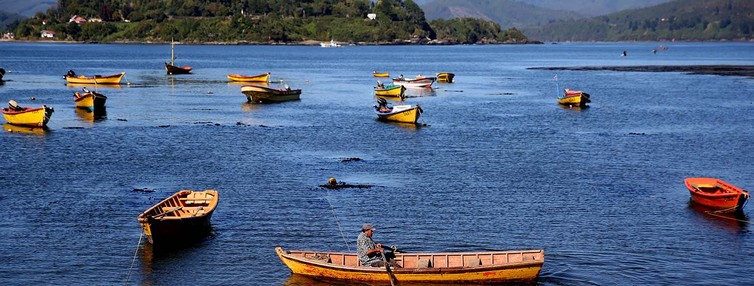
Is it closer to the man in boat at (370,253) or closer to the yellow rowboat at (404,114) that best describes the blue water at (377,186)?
the yellow rowboat at (404,114)

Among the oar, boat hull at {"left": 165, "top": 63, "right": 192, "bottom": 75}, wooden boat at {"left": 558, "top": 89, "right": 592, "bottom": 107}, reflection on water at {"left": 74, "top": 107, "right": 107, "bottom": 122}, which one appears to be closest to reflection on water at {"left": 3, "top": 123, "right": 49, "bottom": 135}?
reflection on water at {"left": 74, "top": 107, "right": 107, "bottom": 122}

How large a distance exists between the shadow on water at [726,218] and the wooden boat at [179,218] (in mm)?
21365

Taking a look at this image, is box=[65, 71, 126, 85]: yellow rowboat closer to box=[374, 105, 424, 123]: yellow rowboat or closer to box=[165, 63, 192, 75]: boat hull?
box=[165, 63, 192, 75]: boat hull

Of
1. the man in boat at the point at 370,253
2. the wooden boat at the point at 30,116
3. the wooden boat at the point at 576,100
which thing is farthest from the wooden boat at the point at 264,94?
the man in boat at the point at 370,253

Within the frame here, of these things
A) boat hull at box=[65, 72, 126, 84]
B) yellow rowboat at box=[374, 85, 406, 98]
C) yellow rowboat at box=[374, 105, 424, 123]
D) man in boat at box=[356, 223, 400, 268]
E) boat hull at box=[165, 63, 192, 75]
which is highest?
man in boat at box=[356, 223, 400, 268]

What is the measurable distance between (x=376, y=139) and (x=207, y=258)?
32202mm

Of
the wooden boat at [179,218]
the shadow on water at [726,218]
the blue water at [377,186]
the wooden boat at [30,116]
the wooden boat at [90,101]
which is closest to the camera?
the blue water at [377,186]

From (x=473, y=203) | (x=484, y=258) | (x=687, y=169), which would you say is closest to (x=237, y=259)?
(x=484, y=258)

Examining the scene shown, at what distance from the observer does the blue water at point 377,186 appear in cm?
3362

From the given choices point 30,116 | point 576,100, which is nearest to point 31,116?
point 30,116

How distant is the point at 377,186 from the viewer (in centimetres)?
4625

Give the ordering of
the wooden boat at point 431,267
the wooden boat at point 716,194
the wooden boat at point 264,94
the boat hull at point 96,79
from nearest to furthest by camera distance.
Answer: the wooden boat at point 431,267 < the wooden boat at point 716,194 < the wooden boat at point 264,94 < the boat hull at point 96,79

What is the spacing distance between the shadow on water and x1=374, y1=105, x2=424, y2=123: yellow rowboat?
107 feet

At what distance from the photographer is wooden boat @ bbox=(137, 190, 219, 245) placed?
34.2 metres
